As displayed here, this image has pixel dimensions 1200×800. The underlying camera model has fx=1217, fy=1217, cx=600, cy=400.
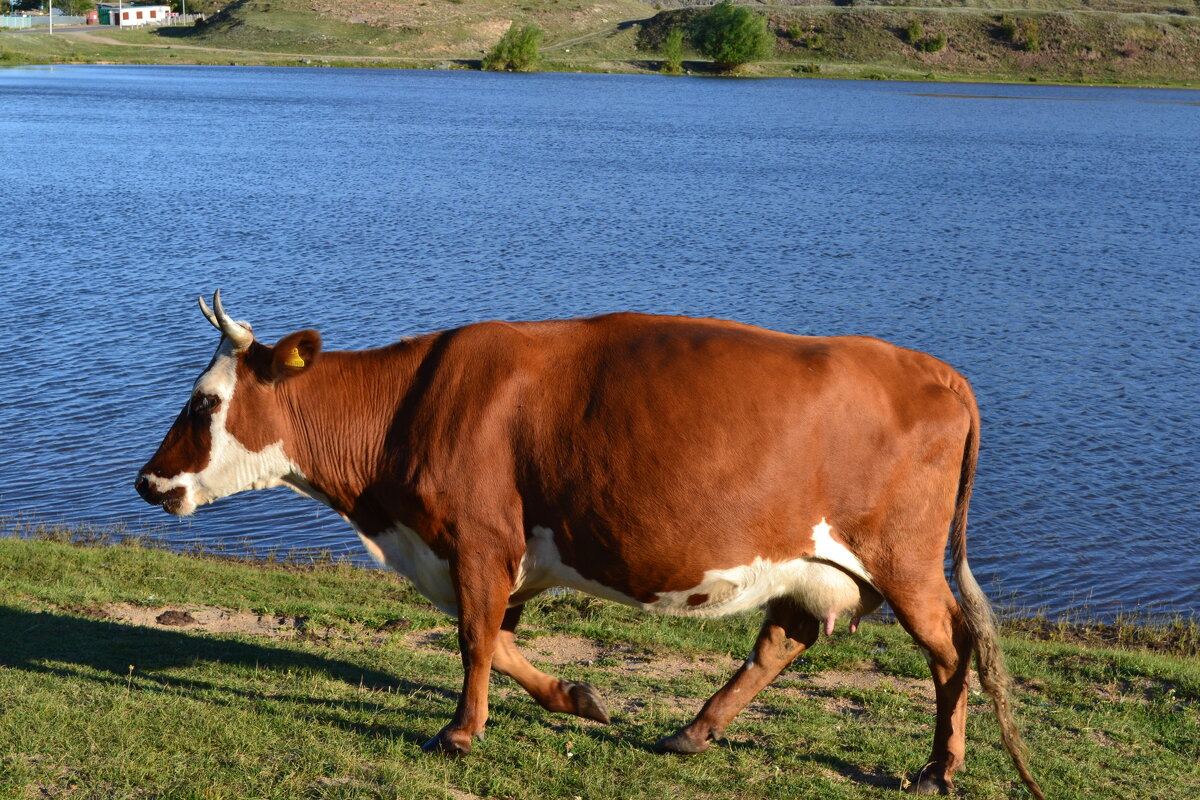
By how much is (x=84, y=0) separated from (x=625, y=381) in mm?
207357

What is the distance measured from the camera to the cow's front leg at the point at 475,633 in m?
6.36

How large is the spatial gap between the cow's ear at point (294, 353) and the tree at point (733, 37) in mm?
142653

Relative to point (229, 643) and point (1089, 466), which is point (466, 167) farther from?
point (229, 643)

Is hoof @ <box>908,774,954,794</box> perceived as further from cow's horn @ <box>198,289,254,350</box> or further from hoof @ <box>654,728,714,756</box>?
cow's horn @ <box>198,289,254,350</box>

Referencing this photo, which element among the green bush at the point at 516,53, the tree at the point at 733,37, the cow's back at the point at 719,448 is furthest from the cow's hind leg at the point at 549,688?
the tree at the point at 733,37

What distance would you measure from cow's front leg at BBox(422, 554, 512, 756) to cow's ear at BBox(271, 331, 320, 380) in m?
1.45

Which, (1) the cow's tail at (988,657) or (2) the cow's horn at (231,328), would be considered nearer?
(1) the cow's tail at (988,657)

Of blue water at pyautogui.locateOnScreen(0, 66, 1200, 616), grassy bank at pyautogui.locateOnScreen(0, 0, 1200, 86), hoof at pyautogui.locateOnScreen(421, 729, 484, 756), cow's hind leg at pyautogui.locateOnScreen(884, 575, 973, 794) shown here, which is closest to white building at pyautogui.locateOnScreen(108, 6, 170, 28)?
grassy bank at pyautogui.locateOnScreen(0, 0, 1200, 86)

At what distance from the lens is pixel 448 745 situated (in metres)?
6.34

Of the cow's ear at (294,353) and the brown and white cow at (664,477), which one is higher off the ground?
the cow's ear at (294,353)

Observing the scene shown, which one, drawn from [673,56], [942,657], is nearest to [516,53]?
[673,56]

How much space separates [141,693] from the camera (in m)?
7.07

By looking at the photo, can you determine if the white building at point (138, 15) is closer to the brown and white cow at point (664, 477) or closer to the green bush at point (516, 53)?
the green bush at point (516, 53)

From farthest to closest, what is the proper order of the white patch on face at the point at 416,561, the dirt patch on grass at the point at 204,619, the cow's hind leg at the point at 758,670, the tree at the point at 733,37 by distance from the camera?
the tree at the point at 733,37 < the dirt patch on grass at the point at 204,619 < the cow's hind leg at the point at 758,670 < the white patch on face at the point at 416,561
